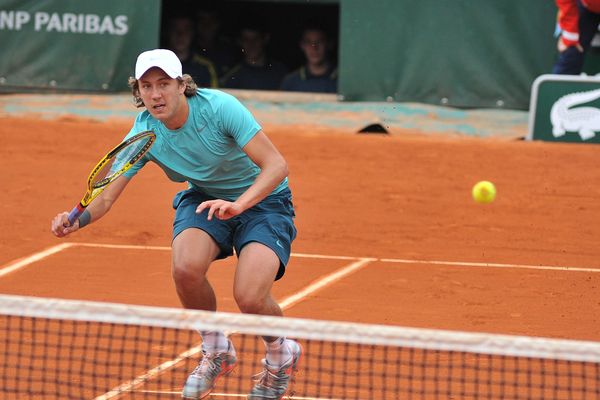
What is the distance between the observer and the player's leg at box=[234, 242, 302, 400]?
17.0 feet

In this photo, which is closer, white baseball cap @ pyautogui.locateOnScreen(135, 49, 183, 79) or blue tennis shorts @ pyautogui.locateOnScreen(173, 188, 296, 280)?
white baseball cap @ pyautogui.locateOnScreen(135, 49, 183, 79)

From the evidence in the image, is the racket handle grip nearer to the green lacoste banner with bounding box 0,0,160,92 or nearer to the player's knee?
the player's knee

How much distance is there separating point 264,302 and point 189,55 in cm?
961

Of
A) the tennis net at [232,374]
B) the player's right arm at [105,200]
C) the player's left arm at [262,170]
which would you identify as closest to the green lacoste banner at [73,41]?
→ the tennis net at [232,374]

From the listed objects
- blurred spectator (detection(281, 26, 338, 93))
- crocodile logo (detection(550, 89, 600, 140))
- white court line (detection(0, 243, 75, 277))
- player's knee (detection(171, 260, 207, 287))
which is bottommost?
player's knee (detection(171, 260, 207, 287))

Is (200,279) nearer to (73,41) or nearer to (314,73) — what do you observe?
(73,41)

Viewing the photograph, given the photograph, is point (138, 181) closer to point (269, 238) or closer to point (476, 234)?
point (476, 234)

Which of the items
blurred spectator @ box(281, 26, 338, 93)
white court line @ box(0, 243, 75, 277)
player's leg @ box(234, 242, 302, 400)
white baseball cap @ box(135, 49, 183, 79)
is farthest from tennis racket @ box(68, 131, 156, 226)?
blurred spectator @ box(281, 26, 338, 93)

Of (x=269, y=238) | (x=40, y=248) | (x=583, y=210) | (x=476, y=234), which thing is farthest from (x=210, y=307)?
(x=583, y=210)

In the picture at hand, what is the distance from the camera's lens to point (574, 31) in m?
12.5

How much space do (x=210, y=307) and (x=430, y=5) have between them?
832 centimetres

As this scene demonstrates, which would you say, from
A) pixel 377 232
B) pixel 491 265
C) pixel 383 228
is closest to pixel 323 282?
pixel 491 265

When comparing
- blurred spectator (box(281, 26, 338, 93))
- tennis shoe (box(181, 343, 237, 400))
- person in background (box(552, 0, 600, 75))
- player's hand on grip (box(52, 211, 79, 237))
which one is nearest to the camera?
tennis shoe (box(181, 343, 237, 400))

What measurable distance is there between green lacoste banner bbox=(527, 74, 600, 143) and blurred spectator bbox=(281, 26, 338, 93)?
2698mm
